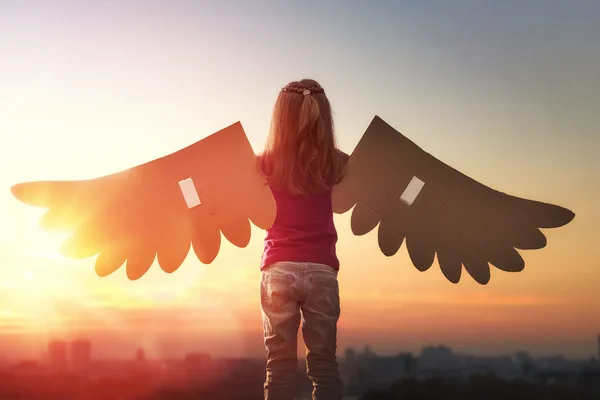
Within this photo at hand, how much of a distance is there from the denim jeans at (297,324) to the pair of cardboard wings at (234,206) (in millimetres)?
348

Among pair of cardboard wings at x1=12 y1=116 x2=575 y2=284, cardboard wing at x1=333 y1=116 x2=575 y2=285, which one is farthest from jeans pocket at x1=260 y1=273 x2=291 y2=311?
cardboard wing at x1=333 y1=116 x2=575 y2=285

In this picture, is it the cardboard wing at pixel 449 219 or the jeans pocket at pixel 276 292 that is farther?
the cardboard wing at pixel 449 219

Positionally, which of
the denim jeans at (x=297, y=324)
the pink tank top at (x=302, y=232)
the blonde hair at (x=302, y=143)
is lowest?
the denim jeans at (x=297, y=324)

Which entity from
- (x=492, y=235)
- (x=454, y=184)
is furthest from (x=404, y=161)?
(x=492, y=235)

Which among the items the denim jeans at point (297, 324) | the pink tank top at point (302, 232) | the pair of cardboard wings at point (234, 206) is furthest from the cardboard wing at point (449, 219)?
the denim jeans at point (297, 324)

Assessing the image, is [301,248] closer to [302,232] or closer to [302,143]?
[302,232]

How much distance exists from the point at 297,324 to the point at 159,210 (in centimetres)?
101

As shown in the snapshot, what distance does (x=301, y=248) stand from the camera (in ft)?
11.3

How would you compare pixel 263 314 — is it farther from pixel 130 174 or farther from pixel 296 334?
pixel 130 174

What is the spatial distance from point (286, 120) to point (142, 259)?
109 centimetres

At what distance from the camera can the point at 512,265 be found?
4.18 m

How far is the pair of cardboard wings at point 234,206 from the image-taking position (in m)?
3.79

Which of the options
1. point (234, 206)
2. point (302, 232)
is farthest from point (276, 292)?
point (234, 206)

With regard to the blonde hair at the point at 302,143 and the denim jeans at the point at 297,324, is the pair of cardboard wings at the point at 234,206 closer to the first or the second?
the blonde hair at the point at 302,143
